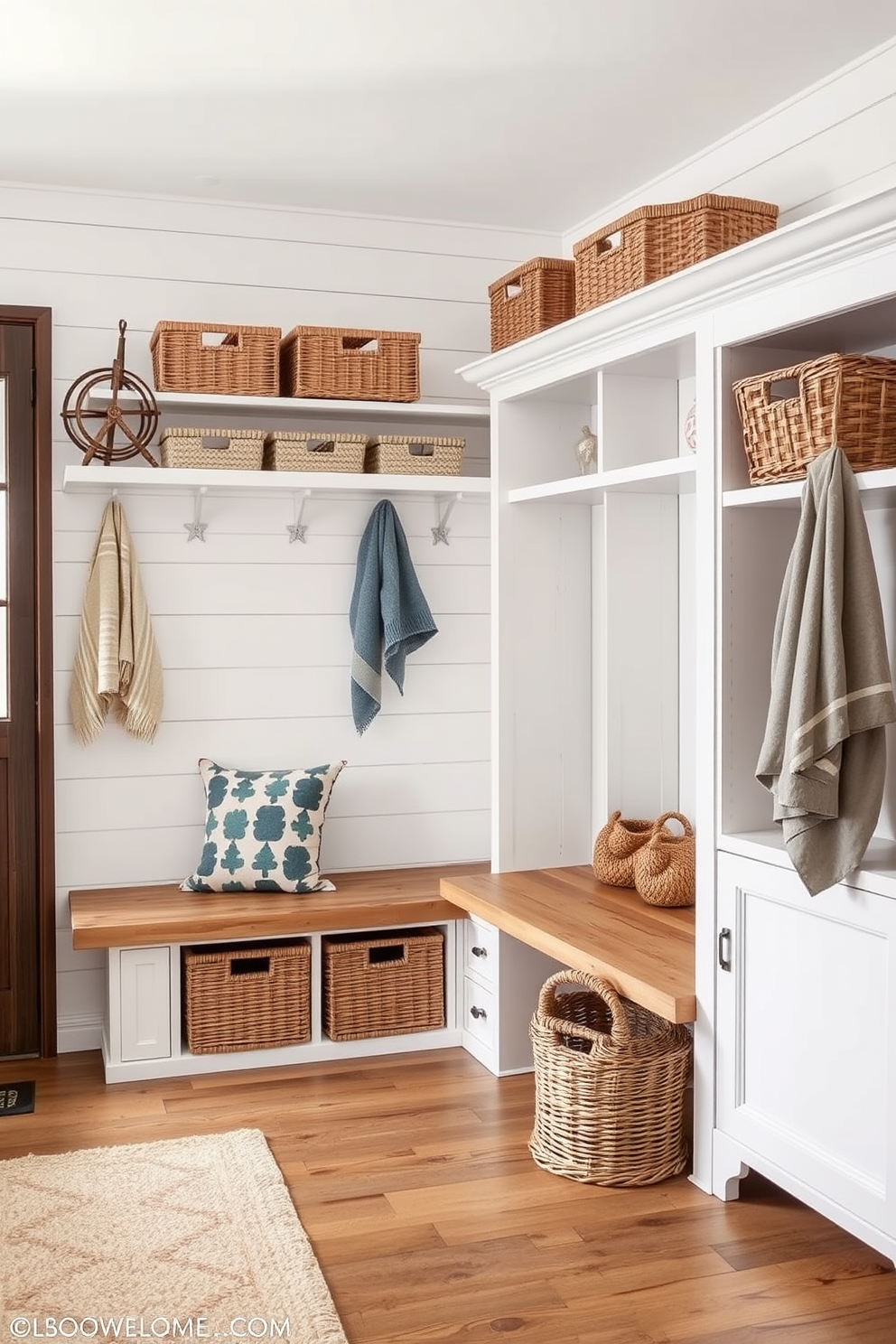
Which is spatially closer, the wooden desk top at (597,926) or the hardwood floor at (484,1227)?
the hardwood floor at (484,1227)

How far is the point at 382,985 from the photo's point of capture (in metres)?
3.89

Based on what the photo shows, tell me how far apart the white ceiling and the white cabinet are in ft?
7.21

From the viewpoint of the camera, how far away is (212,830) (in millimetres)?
3926

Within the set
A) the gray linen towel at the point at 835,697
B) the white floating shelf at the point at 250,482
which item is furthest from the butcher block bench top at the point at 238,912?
the gray linen towel at the point at 835,697

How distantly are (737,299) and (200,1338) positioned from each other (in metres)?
2.27

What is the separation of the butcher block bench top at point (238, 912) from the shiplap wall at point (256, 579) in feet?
0.67

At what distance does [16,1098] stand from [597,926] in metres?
1.67

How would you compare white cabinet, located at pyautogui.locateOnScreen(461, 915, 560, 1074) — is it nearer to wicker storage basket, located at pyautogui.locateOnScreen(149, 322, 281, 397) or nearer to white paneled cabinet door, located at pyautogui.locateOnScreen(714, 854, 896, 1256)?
white paneled cabinet door, located at pyautogui.locateOnScreen(714, 854, 896, 1256)

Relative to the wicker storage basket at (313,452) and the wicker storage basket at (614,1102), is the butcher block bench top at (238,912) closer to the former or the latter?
the wicker storage basket at (614,1102)

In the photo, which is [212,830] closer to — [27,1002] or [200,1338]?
[27,1002]

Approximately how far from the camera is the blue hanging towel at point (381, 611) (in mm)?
4082

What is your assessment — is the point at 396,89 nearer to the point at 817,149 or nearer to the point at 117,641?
the point at 817,149

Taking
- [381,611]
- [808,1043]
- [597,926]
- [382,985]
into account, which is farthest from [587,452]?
[808,1043]

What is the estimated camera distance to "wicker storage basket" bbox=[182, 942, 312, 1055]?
147 inches
